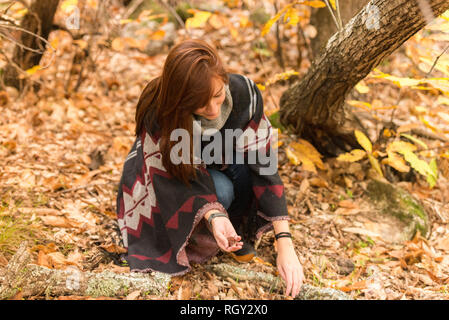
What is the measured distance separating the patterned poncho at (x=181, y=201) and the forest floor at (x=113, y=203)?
0.35 ft

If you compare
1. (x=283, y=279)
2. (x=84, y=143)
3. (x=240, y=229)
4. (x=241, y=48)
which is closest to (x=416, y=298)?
(x=283, y=279)

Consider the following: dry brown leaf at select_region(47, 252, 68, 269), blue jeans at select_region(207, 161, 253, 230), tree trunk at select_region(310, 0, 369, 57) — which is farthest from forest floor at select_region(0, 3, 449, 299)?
tree trunk at select_region(310, 0, 369, 57)

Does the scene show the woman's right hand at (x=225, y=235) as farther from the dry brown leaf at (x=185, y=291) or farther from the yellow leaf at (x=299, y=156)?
the yellow leaf at (x=299, y=156)

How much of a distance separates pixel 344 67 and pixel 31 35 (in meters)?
2.18

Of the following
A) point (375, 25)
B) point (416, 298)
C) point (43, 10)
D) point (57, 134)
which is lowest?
point (416, 298)

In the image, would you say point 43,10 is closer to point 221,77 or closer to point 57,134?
point 57,134

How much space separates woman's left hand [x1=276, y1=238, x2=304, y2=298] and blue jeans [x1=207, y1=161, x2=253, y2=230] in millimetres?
284

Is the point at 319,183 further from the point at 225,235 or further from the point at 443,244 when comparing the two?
the point at 225,235

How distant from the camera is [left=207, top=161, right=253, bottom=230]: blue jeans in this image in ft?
5.71

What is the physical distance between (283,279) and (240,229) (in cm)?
40

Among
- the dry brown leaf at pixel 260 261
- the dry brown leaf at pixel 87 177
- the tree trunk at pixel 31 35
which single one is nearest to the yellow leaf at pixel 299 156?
the dry brown leaf at pixel 260 261

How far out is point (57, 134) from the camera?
2.64 m

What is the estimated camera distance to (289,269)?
5.29 feet

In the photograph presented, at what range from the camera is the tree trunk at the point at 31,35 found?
8.68 feet
